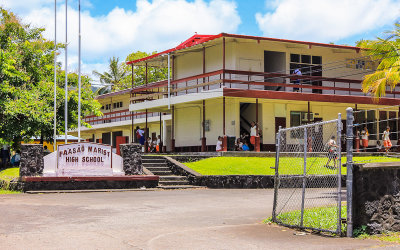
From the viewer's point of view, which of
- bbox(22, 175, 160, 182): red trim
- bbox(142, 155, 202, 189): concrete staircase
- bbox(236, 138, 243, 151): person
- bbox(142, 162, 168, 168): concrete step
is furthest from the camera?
bbox(236, 138, 243, 151): person

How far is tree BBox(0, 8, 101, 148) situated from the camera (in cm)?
2748

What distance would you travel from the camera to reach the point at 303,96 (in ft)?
95.1

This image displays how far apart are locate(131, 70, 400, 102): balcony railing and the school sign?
29.3 ft

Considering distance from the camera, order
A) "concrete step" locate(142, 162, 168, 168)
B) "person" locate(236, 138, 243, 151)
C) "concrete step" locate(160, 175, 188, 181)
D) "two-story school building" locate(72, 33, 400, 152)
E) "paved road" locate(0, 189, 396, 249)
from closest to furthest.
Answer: "paved road" locate(0, 189, 396, 249), "concrete step" locate(160, 175, 188, 181), "concrete step" locate(142, 162, 168, 168), "person" locate(236, 138, 243, 151), "two-story school building" locate(72, 33, 400, 152)

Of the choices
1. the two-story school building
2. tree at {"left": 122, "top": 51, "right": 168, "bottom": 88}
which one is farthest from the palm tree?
the two-story school building

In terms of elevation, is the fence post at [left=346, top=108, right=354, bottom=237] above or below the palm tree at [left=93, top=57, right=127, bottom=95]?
below

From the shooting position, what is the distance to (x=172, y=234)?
9711mm

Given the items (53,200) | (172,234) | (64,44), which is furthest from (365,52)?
(172,234)

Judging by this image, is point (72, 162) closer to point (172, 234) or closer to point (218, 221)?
point (218, 221)

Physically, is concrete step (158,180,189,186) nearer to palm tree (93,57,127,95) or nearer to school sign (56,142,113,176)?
school sign (56,142,113,176)

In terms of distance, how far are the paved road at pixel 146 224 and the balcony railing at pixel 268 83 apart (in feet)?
37.2

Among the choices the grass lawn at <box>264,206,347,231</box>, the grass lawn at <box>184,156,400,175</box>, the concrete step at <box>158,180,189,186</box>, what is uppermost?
the grass lawn at <box>184,156,400,175</box>

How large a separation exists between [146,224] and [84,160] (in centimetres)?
957

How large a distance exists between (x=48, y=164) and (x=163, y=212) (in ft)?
25.8
